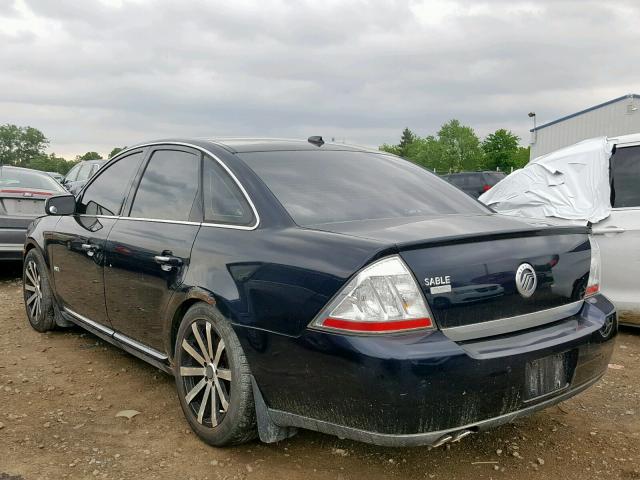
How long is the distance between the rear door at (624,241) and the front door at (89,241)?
145 inches

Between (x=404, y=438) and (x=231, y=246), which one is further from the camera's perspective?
(x=231, y=246)

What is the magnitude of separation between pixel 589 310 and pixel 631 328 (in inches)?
117

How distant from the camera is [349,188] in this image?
3.31 m

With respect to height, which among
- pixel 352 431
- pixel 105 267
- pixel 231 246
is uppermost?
pixel 231 246

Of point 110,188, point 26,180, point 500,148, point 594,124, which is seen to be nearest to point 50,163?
point 500,148

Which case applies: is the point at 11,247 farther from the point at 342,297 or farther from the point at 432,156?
the point at 432,156

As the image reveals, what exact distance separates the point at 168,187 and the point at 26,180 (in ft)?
19.3

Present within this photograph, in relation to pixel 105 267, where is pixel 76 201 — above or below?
above

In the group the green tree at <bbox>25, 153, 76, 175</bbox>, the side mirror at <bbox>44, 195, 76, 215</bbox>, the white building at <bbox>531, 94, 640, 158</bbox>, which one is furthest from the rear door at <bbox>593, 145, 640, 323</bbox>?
the green tree at <bbox>25, 153, 76, 175</bbox>

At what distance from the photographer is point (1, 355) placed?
4770mm

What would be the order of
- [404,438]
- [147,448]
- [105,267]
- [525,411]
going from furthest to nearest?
[105,267] < [147,448] < [525,411] < [404,438]

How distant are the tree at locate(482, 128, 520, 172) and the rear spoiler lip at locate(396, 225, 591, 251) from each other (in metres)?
96.4

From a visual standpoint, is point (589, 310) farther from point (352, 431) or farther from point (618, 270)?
point (618, 270)

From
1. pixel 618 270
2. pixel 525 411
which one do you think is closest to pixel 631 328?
pixel 618 270
